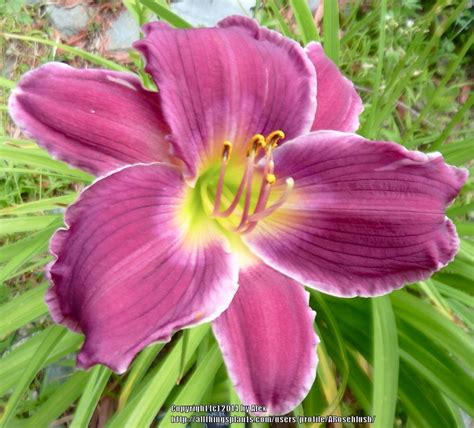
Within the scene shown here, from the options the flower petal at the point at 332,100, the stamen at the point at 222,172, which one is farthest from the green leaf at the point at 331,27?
the stamen at the point at 222,172

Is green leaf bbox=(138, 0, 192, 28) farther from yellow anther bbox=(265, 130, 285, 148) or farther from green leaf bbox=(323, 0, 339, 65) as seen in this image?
yellow anther bbox=(265, 130, 285, 148)

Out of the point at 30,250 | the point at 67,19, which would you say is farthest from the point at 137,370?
the point at 67,19

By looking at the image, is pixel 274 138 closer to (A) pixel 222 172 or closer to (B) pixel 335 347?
(A) pixel 222 172

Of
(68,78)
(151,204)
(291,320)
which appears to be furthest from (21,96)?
(291,320)

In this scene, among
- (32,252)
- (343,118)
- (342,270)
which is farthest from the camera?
(32,252)

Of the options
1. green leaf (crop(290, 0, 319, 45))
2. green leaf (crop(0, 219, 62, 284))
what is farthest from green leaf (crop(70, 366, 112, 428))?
green leaf (crop(290, 0, 319, 45))

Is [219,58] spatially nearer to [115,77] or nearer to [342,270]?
[115,77]
